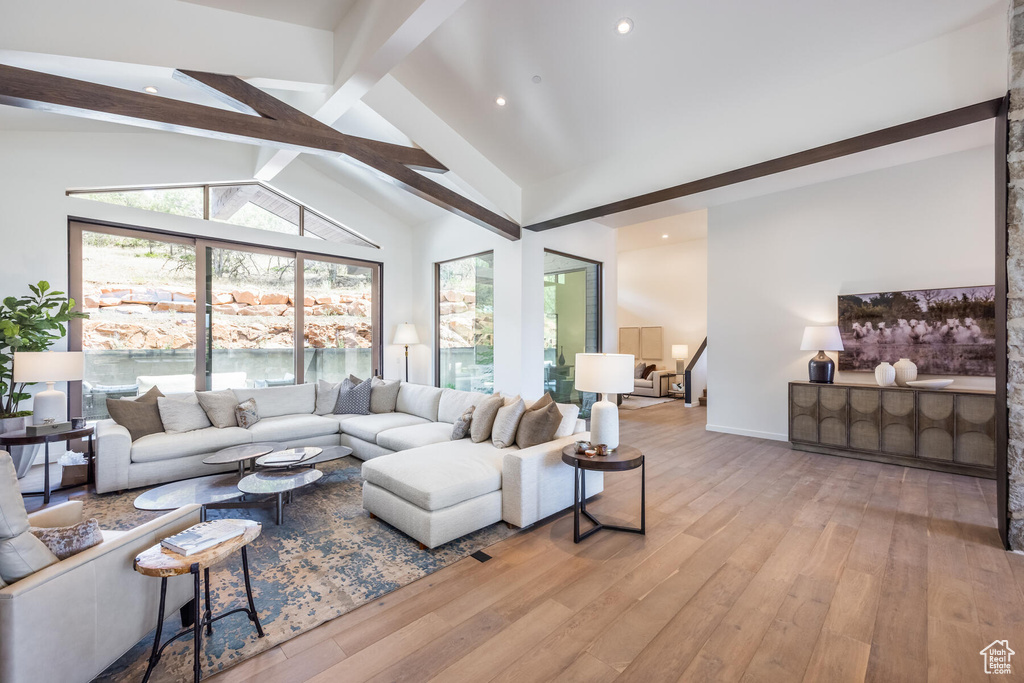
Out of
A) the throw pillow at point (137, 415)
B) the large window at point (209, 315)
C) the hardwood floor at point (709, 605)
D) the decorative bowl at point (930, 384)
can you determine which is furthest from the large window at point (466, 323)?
the decorative bowl at point (930, 384)

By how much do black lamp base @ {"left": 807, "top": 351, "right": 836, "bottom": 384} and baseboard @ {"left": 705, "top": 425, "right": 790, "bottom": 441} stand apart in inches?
30.7

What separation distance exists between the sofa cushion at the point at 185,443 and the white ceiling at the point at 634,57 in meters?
3.98

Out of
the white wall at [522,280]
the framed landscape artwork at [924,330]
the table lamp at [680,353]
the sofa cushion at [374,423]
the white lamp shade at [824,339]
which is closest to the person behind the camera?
the framed landscape artwork at [924,330]

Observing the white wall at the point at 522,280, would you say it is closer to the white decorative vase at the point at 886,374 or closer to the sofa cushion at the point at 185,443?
the sofa cushion at the point at 185,443

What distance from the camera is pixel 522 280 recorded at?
18.2ft

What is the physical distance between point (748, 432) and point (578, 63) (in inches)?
194

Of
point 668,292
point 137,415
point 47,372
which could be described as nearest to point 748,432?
point 668,292

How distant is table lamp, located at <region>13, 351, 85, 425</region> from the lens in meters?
3.42

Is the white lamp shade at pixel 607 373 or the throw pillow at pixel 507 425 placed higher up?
the white lamp shade at pixel 607 373

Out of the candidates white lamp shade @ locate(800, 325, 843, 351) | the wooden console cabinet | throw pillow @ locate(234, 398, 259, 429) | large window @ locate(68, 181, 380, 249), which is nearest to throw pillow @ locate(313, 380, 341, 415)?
throw pillow @ locate(234, 398, 259, 429)

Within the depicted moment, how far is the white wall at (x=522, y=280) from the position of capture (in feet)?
18.4

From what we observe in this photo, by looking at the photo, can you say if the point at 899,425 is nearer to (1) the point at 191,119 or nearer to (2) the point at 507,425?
(2) the point at 507,425

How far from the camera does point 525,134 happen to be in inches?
186

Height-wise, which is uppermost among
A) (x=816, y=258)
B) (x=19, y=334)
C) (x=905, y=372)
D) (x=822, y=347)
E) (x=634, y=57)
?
(x=634, y=57)
